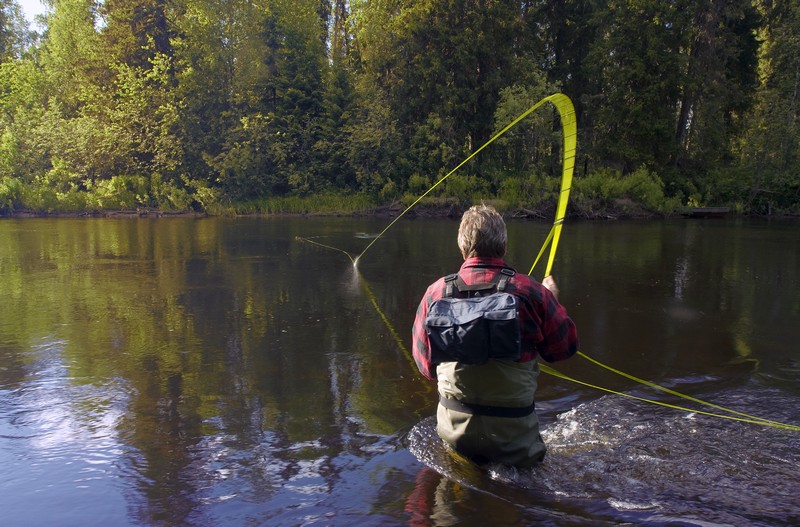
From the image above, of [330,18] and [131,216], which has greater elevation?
[330,18]

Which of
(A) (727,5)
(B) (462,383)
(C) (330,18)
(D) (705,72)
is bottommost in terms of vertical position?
(B) (462,383)

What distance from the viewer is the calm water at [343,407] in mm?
4168

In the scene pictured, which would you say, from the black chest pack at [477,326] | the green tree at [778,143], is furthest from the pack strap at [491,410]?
the green tree at [778,143]

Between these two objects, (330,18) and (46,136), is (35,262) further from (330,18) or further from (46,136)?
(330,18)

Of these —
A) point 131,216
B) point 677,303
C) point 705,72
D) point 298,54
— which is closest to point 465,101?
point 298,54

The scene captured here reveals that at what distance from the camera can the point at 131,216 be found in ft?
114

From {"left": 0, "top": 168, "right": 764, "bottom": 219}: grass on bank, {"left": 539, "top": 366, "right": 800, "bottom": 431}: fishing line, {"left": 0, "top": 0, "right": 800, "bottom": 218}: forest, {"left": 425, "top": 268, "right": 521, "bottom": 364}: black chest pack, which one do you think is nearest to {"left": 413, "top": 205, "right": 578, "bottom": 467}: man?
{"left": 425, "top": 268, "right": 521, "bottom": 364}: black chest pack

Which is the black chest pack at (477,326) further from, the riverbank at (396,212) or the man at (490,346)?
the riverbank at (396,212)

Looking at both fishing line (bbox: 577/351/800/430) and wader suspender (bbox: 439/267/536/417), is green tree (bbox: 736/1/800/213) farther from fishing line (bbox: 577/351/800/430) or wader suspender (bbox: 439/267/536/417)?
wader suspender (bbox: 439/267/536/417)

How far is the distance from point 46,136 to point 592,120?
104ft

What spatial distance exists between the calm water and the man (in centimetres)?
38

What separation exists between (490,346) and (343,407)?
8.36 ft

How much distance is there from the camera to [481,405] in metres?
4.06

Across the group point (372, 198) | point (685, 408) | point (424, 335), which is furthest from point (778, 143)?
point (424, 335)
